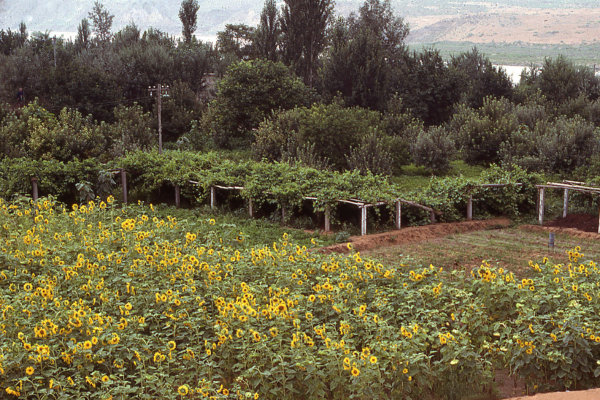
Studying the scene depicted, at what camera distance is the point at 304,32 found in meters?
38.5

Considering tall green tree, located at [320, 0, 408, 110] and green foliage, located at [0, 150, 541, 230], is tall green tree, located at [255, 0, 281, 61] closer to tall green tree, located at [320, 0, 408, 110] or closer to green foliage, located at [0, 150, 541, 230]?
tall green tree, located at [320, 0, 408, 110]

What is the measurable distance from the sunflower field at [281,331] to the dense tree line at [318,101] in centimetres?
1378

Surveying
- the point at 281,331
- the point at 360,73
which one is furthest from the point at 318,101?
the point at 281,331

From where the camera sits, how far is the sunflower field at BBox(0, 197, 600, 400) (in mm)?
5305

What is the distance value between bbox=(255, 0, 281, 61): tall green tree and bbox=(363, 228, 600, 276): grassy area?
28.0 metres

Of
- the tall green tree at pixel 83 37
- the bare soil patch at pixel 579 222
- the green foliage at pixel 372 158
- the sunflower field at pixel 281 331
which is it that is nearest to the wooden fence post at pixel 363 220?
the bare soil patch at pixel 579 222

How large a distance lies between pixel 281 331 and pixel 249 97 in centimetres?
2644

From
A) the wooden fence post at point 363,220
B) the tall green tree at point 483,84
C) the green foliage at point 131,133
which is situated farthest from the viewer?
the tall green tree at point 483,84

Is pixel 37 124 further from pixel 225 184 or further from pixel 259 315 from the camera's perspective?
pixel 259 315

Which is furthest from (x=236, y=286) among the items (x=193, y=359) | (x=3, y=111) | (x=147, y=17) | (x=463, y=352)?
(x=147, y=17)

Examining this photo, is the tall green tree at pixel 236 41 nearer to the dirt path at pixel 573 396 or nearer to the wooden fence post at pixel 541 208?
the wooden fence post at pixel 541 208

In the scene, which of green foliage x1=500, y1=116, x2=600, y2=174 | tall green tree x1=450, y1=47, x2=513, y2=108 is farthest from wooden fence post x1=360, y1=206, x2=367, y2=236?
tall green tree x1=450, y1=47, x2=513, y2=108

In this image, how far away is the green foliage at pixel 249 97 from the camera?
31.6 metres

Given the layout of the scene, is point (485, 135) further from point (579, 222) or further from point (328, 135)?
point (579, 222)
